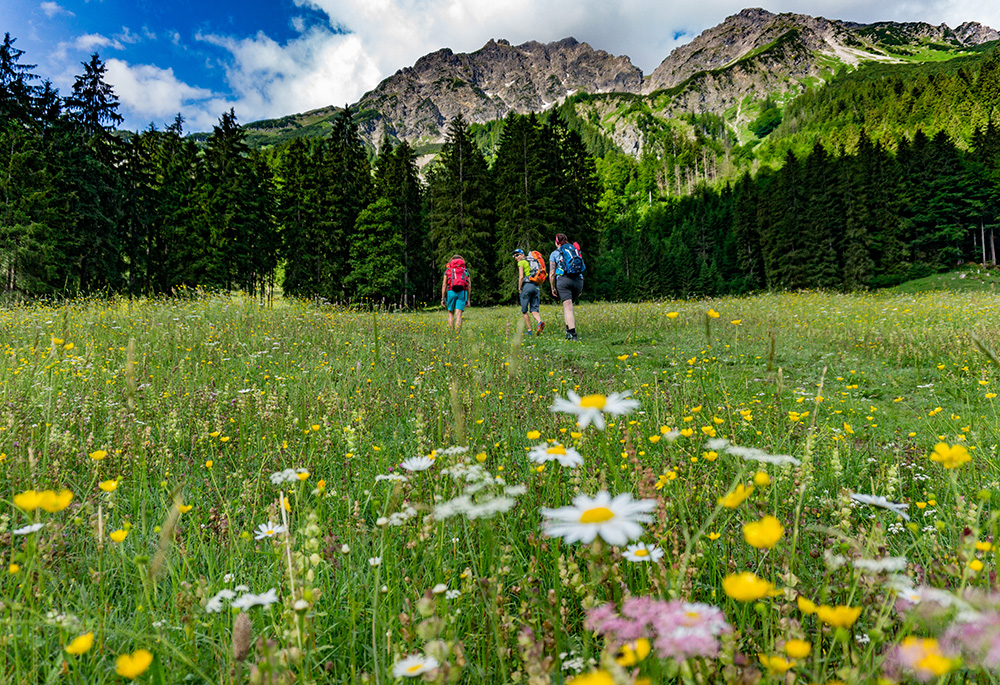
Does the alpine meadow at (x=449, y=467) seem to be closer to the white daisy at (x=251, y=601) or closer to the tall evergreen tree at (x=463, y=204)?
Answer: the white daisy at (x=251, y=601)

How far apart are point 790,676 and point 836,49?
9608 inches

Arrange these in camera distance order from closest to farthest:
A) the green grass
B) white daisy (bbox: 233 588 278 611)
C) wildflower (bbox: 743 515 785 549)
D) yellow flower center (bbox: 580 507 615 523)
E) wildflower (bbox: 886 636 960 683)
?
wildflower (bbox: 886 636 960 683), wildflower (bbox: 743 515 785 549), yellow flower center (bbox: 580 507 615 523), white daisy (bbox: 233 588 278 611), the green grass

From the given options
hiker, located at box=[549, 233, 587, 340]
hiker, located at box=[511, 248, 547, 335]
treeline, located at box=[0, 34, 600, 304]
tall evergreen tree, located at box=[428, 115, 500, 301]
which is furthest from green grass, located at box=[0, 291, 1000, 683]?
tall evergreen tree, located at box=[428, 115, 500, 301]

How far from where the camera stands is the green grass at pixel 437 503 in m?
1.12

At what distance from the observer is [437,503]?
5.12 ft

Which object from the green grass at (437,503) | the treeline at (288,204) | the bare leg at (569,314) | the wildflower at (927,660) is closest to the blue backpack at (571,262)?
the bare leg at (569,314)

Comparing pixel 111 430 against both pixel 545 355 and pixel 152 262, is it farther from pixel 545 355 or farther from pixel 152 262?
pixel 152 262

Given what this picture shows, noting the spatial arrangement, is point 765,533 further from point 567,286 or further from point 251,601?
point 567,286

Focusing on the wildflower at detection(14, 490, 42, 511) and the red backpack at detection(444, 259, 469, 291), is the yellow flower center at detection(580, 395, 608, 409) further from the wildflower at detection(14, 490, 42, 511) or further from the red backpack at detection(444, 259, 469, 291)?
the red backpack at detection(444, 259, 469, 291)

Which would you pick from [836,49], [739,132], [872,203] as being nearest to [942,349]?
[872,203]

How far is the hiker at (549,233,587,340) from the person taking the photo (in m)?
9.48

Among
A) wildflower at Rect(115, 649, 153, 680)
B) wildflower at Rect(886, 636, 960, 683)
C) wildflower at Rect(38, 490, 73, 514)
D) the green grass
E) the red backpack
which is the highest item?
the red backpack

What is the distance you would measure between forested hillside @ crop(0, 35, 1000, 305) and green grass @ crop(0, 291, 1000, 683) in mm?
16987

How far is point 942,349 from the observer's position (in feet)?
21.6
